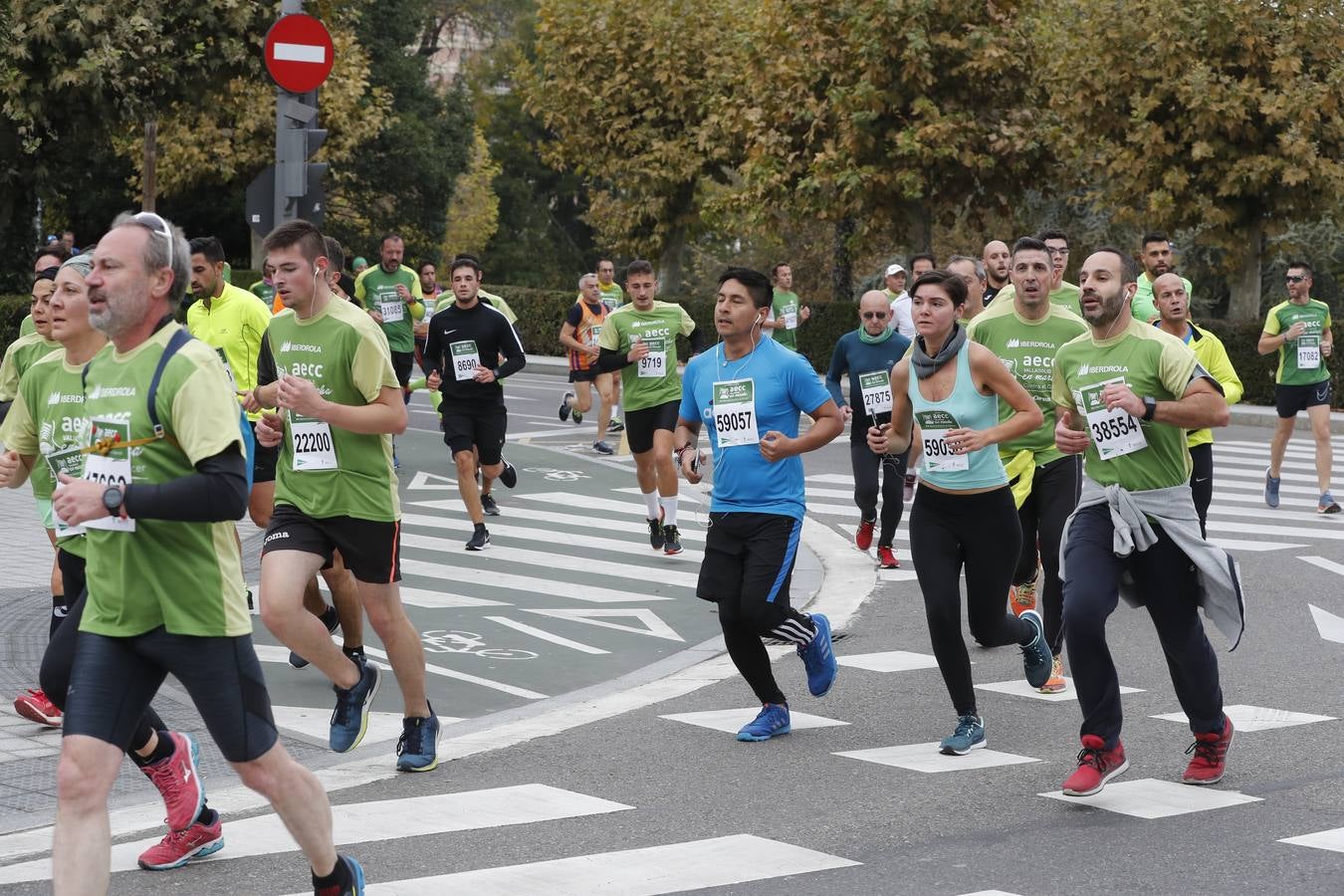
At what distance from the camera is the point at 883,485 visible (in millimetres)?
12273

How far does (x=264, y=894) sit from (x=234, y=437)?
152cm

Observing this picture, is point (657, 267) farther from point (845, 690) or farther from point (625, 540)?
point (845, 690)

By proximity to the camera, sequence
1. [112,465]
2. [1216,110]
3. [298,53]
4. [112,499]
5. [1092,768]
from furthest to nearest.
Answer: [1216,110], [298,53], [1092,768], [112,465], [112,499]

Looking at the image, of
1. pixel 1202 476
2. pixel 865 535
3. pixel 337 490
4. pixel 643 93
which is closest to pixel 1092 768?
pixel 337 490

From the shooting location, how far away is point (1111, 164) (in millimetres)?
29469

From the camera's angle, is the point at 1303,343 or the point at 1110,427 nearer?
the point at 1110,427

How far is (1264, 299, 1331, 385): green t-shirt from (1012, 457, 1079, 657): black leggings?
7.44 m

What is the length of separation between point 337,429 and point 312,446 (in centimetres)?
14

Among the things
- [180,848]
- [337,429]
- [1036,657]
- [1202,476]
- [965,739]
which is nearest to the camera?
[180,848]

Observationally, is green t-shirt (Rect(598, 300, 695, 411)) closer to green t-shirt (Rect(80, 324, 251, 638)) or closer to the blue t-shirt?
the blue t-shirt

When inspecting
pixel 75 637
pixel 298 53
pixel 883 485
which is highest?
pixel 298 53

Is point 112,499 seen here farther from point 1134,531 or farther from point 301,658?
point 301,658

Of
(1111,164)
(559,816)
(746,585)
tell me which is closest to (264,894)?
(559,816)

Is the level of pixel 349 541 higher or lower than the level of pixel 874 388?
lower
